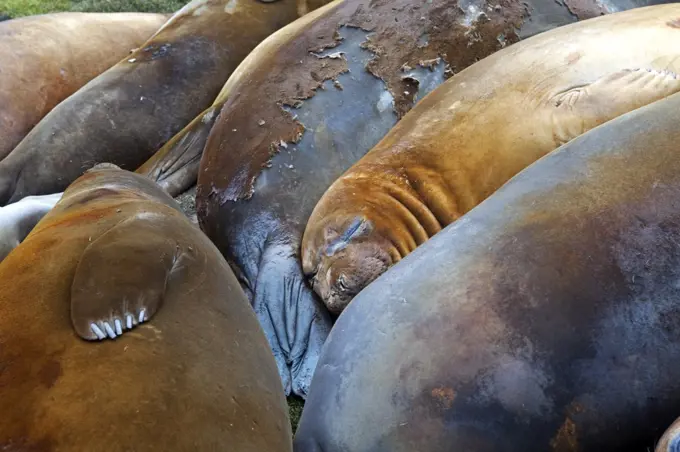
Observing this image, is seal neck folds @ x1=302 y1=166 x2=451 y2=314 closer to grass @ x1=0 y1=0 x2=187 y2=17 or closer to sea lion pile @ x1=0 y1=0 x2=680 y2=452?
sea lion pile @ x1=0 y1=0 x2=680 y2=452

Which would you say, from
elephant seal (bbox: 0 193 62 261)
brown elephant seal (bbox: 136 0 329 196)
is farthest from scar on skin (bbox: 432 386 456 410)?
brown elephant seal (bbox: 136 0 329 196)

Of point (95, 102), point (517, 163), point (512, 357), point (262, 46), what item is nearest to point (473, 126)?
point (517, 163)

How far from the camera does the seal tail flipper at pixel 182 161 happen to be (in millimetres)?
2906

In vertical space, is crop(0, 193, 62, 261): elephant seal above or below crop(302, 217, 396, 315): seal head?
below

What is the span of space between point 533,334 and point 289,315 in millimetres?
919

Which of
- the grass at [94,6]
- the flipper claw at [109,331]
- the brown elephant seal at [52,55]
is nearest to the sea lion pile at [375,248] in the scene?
the flipper claw at [109,331]

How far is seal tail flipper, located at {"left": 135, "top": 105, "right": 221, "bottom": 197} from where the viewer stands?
2.91m

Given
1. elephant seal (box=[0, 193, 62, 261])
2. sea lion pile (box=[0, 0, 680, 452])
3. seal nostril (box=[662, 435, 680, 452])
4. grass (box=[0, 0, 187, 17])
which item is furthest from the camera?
grass (box=[0, 0, 187, 17])

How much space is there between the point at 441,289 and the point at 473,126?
718mm

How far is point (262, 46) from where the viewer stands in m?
2.95

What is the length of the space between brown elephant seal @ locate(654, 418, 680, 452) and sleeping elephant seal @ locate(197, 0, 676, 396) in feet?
3.98

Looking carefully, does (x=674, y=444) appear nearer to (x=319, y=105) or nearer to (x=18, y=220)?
(x=319, y=105)

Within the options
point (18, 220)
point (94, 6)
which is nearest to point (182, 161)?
point (18, 220)

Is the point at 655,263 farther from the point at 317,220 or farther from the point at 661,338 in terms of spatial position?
the point at 317,220
